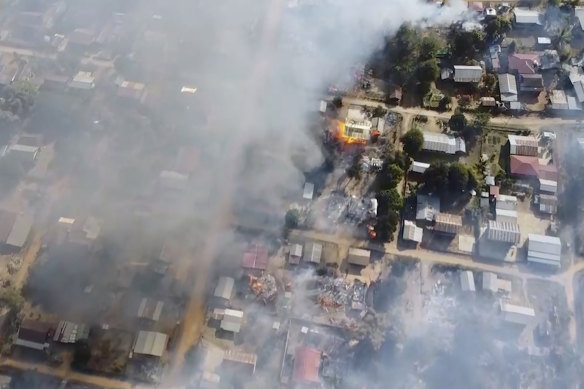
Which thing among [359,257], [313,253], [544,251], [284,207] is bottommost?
[313,253]

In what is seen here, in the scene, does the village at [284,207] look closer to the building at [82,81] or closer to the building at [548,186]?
the building at [82,81]

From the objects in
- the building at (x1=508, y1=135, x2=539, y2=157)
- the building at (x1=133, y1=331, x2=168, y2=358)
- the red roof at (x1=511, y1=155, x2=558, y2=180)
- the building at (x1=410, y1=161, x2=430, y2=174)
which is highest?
the building at (x1=508, y1=135, x2=539, y2=157)

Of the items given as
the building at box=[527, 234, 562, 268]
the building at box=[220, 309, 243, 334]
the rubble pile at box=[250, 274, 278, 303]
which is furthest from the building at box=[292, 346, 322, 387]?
the building at box=[527, 234, 562, 268]

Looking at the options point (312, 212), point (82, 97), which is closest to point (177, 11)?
point (82, 97)

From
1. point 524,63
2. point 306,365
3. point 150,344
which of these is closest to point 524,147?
point 524,63

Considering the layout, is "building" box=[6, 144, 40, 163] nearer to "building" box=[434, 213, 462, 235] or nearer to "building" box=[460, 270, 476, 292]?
"building" box=[434, 213, 462, 235]

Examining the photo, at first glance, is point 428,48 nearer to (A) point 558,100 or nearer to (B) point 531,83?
(B) point 531,83

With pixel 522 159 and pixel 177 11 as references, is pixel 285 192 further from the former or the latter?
pixel 177 11
